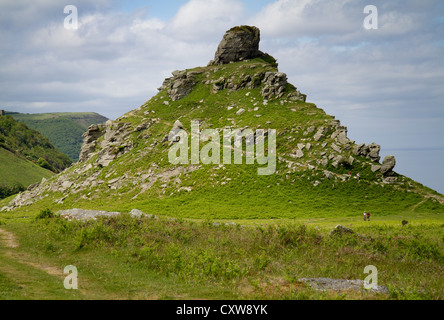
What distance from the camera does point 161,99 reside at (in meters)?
85.1

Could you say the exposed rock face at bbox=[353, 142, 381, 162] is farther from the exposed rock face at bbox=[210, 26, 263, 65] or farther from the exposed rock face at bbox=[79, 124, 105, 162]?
the exposed rock face at bbox=[79, 124, 105, 162]

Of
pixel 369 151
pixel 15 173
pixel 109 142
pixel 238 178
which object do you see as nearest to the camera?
pixel 369 151

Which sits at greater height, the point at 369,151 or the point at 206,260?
the point at 369,151

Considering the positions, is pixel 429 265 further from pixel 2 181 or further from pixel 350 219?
pixel 2 181

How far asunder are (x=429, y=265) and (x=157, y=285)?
18454mm

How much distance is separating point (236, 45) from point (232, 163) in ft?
153

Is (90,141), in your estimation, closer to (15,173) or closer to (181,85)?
(181,85)

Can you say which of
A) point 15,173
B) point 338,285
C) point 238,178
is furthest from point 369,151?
point 15,173

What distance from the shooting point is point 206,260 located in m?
17.8

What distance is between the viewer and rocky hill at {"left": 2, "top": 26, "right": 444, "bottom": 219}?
47375mm

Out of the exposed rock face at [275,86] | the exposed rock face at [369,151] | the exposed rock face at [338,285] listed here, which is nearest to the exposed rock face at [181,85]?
the exposed rock face at [275,86]

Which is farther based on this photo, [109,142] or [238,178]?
[109,142]

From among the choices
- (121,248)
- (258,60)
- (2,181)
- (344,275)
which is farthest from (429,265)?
(2,181)

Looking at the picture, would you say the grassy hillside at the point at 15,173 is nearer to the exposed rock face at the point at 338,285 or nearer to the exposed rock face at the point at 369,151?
the exposed rock face at the point at 369,151
